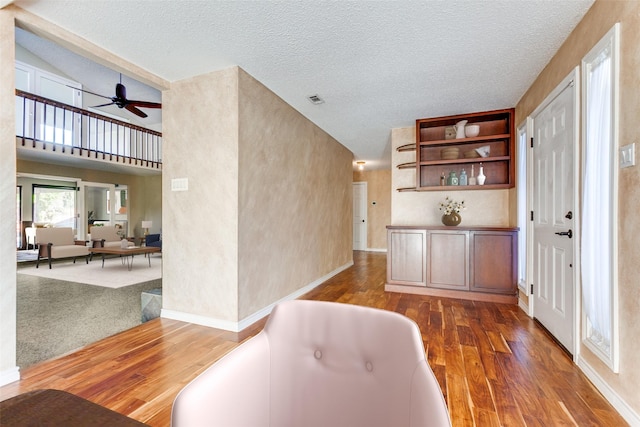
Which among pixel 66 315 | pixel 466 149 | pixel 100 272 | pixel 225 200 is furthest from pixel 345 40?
pixel 100 272

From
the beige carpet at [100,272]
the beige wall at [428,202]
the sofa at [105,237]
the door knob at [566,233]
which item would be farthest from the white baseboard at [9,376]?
the sofa at [105,237]

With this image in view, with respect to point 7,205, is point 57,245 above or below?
below

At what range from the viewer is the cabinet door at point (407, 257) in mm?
4016

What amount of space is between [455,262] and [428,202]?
1.04 metres

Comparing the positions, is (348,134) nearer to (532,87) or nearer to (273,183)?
(273,183)

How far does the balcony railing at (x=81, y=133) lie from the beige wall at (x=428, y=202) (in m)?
6.97

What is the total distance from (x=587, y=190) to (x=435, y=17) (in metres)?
1.55

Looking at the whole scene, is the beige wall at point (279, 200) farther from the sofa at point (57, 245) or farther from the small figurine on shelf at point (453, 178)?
the sofa at point (57, 245)

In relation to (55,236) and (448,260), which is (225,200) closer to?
(448,260)

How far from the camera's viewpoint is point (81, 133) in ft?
22.3

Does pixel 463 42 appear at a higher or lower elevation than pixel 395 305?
higher

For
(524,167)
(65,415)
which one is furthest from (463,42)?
(65,415)

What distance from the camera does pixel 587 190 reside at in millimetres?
1899

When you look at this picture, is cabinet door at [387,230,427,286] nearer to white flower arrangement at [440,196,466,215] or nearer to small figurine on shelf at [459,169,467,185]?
white flower arrangement at [440,196,466,215]
